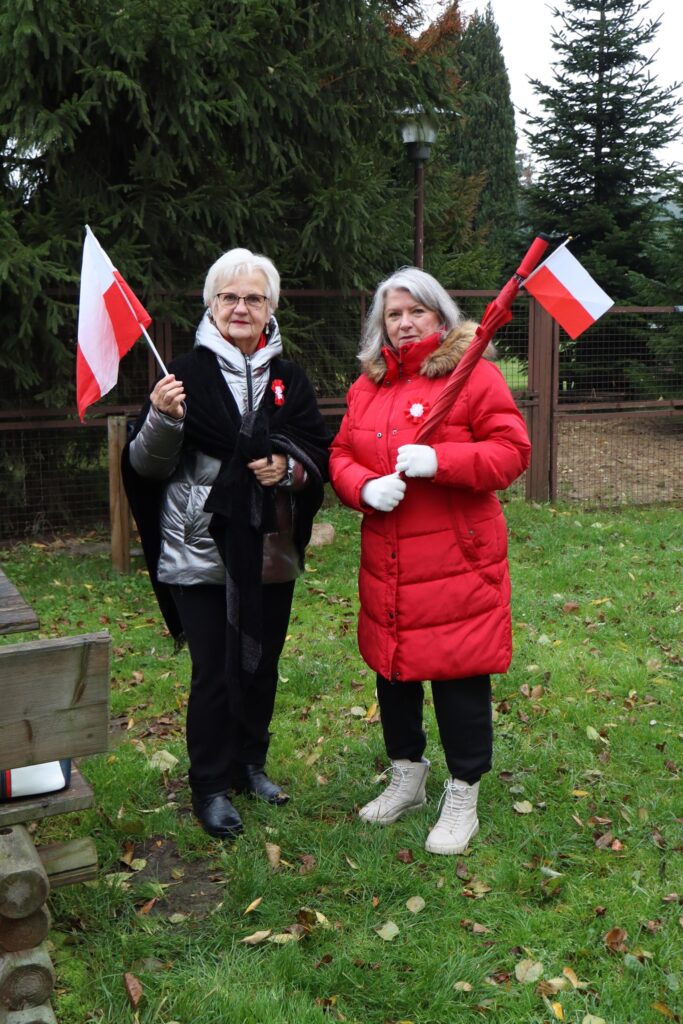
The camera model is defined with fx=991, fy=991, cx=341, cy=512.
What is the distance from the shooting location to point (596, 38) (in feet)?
53.3

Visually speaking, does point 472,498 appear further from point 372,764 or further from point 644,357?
point 644,357

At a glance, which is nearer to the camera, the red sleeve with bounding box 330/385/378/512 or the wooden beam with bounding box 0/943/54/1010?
the wooden beam with bounding box 0/943/54/1010

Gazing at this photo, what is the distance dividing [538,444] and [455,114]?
3.79 m

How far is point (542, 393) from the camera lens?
10367 mm

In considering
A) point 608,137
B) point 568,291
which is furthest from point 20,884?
point 608,137

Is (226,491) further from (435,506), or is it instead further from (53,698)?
(53,698)

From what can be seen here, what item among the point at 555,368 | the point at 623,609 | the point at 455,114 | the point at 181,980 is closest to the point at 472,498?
the point at 181,980

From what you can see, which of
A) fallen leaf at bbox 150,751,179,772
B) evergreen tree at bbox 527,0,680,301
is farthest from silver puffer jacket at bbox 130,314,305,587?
evergreen tree at bbox 527,0,680,301

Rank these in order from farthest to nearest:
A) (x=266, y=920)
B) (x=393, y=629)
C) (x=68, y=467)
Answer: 1. (x=68, y=467)
2. (x=393, y=629)
3. (x=266, y=920)

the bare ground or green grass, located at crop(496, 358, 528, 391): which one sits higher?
green grass, located at crop(496, 358, 528, 391)

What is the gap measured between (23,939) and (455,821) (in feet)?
5.41

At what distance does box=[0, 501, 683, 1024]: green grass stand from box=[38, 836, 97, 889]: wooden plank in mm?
241

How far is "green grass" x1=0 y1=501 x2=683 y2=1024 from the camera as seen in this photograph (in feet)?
9.24

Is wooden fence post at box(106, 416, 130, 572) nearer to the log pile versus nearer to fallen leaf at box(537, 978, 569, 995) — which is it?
the log pile
